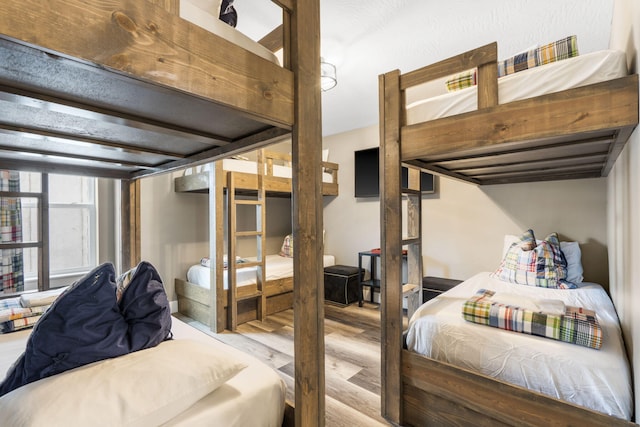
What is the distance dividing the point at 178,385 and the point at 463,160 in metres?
1.91

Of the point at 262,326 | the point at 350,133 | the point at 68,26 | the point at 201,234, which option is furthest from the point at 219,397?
the point at 350,133

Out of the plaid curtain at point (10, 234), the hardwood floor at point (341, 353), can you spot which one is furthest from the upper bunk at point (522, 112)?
the plaid curtain at point (10, 234)

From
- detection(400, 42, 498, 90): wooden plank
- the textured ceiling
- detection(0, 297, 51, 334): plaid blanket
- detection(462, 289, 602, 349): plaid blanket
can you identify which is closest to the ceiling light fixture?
the textured ceiling

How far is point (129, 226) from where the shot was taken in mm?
2195

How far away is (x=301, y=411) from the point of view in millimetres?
982

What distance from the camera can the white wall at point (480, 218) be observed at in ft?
8.70

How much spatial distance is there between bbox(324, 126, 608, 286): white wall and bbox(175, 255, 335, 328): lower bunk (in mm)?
1324

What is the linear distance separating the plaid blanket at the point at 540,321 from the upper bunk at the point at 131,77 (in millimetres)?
1361

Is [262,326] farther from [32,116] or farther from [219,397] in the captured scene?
[32,116]

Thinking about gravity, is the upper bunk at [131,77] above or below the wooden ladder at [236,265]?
above

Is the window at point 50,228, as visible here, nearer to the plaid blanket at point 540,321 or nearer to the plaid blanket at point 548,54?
the plaid blanket at point 540,321

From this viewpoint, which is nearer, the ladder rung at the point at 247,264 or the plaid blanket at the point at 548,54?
the plaid blanket at the point at 548,54

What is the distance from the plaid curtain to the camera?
8.23ft

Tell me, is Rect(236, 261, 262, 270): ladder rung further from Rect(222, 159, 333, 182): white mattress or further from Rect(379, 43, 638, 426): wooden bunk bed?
Rect(379, 43, 638, 426): wooden bunk bed
